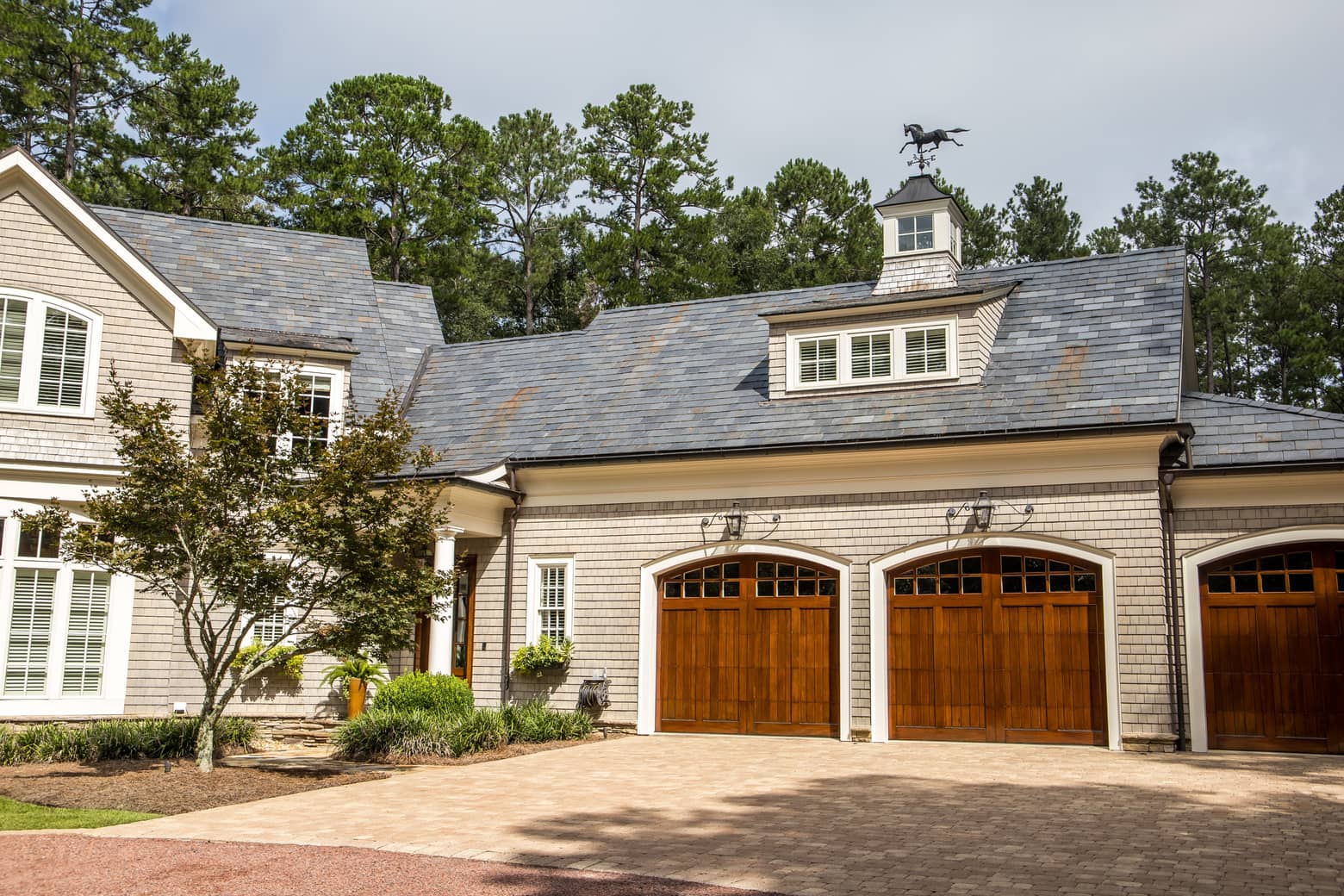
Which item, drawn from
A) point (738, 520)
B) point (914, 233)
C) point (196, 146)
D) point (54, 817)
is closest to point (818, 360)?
point (738, 520)

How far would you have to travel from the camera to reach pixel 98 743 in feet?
43.9

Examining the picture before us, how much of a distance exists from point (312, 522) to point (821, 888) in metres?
7.07

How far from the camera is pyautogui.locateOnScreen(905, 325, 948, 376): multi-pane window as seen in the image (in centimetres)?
1739

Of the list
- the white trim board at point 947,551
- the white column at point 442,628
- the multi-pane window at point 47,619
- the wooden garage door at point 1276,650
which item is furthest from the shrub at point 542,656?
the wooden garage door at point 1276,650

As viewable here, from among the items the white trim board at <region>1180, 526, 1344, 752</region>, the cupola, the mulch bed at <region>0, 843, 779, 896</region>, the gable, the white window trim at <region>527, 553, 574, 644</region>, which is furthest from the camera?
the cupola

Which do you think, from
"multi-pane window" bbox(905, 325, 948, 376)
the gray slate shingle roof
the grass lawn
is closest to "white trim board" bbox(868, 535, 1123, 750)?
"multi-pane window" bbox(905, 325, 948, 376)

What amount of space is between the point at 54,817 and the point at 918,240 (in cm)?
1505

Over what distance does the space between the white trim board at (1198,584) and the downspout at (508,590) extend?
31.9 ft

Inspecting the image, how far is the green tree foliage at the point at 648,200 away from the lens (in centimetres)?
3706

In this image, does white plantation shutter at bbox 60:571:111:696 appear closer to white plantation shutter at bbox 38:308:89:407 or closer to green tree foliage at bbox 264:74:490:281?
white plantation shutter at bbox 38:308:89:407

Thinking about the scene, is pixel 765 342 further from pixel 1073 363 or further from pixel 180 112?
pixel 180 112

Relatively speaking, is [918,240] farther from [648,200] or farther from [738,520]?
[648,200]

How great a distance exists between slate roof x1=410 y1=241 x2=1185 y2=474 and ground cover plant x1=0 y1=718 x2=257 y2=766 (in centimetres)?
639

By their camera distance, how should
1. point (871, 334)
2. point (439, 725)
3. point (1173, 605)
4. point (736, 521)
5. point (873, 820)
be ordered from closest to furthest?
point (873, 820) → point (439, 725) → point (1173, 605) → point (736, 521) → point (871, 334)
